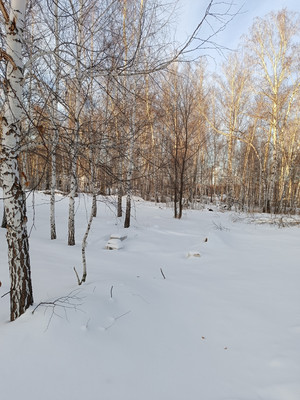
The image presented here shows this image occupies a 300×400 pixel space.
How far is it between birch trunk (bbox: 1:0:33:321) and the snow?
0.23m

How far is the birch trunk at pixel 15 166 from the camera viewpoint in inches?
74.4

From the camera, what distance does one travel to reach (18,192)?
2.06 metres

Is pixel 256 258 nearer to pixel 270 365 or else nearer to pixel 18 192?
pixel 270 365

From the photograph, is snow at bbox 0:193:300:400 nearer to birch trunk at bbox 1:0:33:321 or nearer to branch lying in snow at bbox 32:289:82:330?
branch lying in snow at bbox 32:289:82:330

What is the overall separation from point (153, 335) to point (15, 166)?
2172 millimetres

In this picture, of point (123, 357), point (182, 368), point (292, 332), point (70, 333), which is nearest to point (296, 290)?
point (292, 332)

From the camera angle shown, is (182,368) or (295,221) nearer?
→ (182,368)

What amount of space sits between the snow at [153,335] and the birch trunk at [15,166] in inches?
9.2

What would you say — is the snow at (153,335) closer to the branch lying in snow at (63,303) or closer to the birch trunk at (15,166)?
the branch lying in snow at (63,303)

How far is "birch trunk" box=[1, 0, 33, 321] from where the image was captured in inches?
74.4

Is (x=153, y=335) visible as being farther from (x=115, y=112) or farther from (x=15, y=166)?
(x=115, y=112)

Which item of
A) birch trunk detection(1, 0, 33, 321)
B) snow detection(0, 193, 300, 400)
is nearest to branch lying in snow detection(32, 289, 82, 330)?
snow detection(0, 193, 300, 400)

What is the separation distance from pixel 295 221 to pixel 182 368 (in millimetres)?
9543

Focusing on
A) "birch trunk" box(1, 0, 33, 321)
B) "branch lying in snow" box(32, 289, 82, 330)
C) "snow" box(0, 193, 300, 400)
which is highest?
"birch trunk" box(1, 0, 33, 321)
